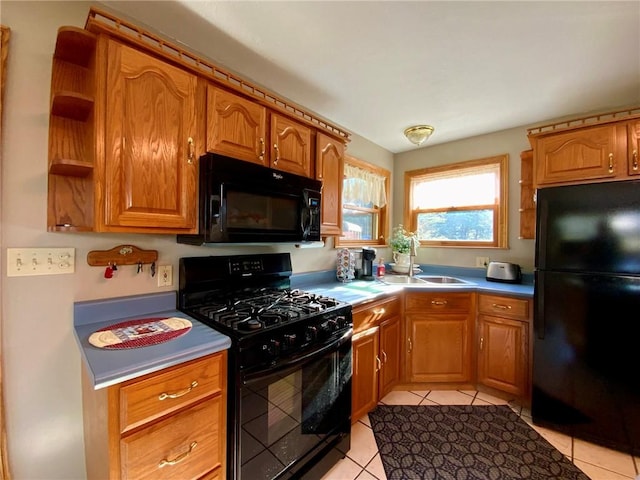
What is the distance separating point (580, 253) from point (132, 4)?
2.86 meters

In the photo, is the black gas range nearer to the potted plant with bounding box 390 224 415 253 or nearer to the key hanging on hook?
the key hanging on hook

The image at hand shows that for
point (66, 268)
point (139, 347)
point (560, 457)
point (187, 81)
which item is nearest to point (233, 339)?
point (139, 347)

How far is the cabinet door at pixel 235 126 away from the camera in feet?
4.58

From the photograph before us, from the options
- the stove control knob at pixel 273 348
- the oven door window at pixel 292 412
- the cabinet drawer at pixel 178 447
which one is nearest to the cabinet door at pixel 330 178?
the oven door window at pixel 292 412

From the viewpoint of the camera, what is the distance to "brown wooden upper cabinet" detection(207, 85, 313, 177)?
141 cm

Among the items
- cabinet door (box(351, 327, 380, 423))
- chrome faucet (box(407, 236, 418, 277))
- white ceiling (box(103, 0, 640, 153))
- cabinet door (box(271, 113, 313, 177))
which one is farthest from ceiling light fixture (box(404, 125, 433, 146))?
cabinet door (box(351, 327, 380, 423))

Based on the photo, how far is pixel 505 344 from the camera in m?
2.16

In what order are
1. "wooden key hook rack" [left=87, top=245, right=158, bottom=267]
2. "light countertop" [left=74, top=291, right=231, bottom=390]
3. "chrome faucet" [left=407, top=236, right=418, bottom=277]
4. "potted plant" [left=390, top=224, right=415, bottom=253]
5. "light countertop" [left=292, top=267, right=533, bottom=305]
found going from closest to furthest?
"light countertop" [left=74, top=291, right=231, bottom=390] → "wooden key hook rack" [left=87, top=245, right=158, bottom=267] → "light countertop" [left=292, top=267, right=533, bottom=305] → "chrome faucet" [left=407, top=236, right=418, bottom=277] → "potted plant" [left=390, top=224, right=415, bottom=253]

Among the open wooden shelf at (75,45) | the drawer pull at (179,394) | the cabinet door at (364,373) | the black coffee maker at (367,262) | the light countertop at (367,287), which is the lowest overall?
the cabinet door at (364,373)

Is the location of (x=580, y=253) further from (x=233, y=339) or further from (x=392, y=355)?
(x=233, y=339)

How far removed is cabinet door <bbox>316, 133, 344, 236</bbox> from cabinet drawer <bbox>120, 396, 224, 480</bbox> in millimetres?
1353

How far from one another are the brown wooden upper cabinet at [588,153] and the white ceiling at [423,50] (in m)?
0.33

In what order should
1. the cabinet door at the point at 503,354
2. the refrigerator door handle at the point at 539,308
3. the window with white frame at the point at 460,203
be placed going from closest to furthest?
the refrigerator door handle at the point at 539,308, the cabinet door at the point at 503,354, the window with white frame at the point at 460,203

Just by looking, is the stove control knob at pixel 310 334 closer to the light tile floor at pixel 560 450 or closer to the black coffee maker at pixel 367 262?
the light tile floor at pixel 560 450
